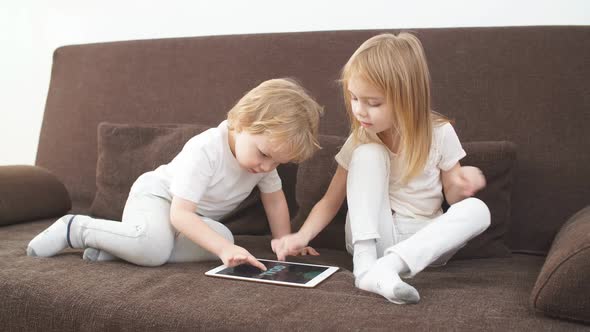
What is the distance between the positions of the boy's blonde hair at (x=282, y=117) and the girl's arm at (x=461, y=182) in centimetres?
38

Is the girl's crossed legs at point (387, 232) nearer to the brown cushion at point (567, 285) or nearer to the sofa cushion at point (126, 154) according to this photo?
the brown cushion at point (567, 285)

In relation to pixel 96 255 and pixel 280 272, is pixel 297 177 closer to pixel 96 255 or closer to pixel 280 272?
pixel 280 272

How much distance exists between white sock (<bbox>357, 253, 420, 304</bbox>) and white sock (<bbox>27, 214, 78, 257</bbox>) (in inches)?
31.0

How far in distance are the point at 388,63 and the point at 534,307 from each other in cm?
68

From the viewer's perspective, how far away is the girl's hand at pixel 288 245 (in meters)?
1.58

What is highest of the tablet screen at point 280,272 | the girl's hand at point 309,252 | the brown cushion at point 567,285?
the brown cushion at point 567,285

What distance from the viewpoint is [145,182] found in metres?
1.80

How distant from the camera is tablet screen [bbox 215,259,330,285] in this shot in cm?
140

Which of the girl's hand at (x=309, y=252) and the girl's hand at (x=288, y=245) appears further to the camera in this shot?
the girl's hand at (x=309, y=252)

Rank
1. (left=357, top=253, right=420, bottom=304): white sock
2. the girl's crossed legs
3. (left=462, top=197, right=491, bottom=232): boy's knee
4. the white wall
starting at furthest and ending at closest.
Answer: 1. the white wall
2. (left=462, top=197, right=491, bottom=232): boy's knee
3. the girl's crossed legs
4. (left=357, top=253, right=420, bottom=304): white sock

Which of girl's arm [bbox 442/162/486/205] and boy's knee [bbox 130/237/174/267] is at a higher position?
girl's arm [bbox 442/162/486/205]

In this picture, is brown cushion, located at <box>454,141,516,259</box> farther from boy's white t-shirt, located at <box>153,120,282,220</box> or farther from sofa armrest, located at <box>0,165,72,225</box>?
sofa armrest, located at <box>0,165,72,225</box>

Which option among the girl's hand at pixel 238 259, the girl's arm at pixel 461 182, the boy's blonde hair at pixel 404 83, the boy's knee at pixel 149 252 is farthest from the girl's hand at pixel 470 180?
the boy's knee at pixel 149 252

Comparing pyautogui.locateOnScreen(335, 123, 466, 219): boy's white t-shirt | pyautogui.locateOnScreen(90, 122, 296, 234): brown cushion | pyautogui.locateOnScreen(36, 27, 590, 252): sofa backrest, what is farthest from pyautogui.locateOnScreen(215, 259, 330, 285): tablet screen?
pyautogui.locateOnScreen(36, 27, 590, 252): sofa backrest
